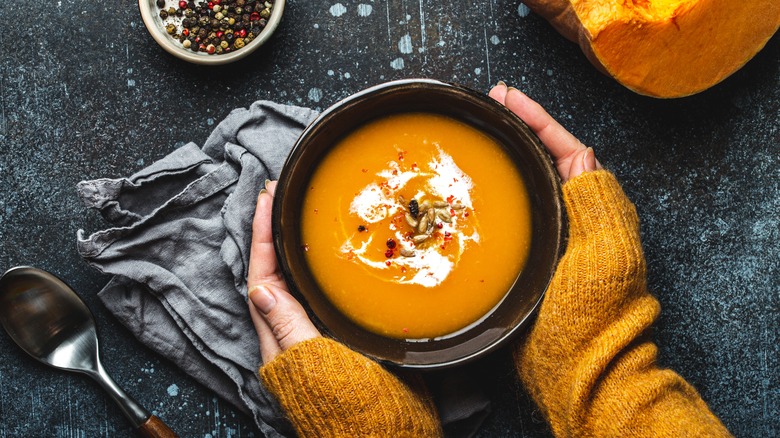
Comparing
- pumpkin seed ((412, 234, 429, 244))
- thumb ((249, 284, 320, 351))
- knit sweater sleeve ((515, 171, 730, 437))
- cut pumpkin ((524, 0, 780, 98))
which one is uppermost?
cut pumpkin ((524, 0, 780, 98))

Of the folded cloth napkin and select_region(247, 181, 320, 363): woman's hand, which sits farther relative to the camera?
the folded cloth napkin

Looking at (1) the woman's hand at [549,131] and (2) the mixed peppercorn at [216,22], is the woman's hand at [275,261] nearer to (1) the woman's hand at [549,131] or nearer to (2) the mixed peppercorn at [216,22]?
(1) the woman's hand at [549,131]

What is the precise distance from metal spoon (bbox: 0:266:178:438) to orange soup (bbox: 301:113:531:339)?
0.57m

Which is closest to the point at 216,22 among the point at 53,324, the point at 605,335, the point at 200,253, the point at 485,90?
the point at 200,253

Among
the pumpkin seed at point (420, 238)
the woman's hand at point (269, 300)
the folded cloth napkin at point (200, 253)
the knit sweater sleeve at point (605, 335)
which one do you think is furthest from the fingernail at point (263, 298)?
the knit sweater sleeve at point (605, 335)

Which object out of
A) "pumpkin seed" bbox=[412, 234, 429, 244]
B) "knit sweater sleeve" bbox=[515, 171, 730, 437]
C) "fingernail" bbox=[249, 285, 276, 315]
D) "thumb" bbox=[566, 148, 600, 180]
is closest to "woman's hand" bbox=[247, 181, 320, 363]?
"fingernail" bbox=[249, 285, 276, 315]

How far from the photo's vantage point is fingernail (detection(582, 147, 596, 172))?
1366 mm

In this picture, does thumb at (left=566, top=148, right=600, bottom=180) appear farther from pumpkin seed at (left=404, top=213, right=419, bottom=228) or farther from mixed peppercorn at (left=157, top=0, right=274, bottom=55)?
mixed peppercorn at (left=157, top=0, right=274, bottom=55)

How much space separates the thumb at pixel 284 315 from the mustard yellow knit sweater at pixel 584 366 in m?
0.03

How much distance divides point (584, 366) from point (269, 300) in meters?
0.62

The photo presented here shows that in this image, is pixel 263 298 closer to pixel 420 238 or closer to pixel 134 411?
pixel 420 238

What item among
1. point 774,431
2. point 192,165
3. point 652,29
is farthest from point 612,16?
point 774,431

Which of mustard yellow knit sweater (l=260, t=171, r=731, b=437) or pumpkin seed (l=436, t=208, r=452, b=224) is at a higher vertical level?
pumpkin seed (l=436, t=208, r=452, b=224)

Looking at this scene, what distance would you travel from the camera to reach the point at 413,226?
1274 millimetres
